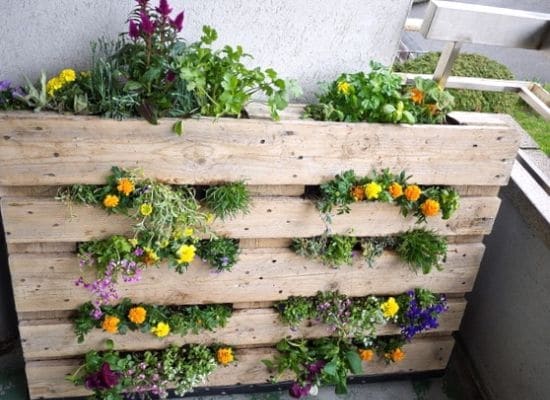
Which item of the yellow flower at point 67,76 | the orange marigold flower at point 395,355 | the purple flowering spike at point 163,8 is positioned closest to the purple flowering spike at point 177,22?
the purple flowering spike at point 163,8

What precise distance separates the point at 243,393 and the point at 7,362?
0.99m

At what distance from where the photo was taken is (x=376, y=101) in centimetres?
186

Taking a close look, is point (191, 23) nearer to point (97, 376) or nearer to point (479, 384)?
point (97, 376)

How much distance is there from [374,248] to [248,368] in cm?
72

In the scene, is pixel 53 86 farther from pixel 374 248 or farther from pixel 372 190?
pixel 374 248

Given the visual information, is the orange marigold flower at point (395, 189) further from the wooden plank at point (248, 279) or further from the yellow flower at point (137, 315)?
the yellow flower at point (137, 315)

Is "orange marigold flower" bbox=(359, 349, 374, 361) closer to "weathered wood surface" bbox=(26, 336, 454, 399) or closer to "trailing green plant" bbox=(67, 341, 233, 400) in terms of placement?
"weathered wood surface" bbox=(26, 336, 454, 399)

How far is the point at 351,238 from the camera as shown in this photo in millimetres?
2082

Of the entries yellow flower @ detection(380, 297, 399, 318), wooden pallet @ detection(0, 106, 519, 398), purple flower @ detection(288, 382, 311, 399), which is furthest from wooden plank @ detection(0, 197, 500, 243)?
purple flower @ detection(288, 382, 311, 399)

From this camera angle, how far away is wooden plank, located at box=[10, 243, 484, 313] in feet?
6.47

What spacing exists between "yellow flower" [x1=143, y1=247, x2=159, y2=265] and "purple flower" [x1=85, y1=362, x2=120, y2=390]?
0.47 metres

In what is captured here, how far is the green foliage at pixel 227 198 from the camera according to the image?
6.02 feet

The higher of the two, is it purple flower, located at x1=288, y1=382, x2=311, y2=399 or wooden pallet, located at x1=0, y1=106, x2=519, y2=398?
wooden pallet, located at x1=0, y1=106, x2=519, y2=398

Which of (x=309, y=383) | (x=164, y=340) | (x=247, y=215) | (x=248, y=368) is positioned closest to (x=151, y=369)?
(x=164, y=340)
